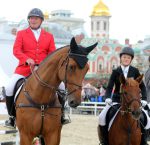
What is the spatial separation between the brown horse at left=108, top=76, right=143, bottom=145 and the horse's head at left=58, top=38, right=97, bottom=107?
3.70 ft

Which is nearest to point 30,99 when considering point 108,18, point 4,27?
point 4,27

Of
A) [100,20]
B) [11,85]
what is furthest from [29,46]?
[100,20]

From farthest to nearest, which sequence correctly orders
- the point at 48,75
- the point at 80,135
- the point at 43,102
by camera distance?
the point at 80,135
the point at 43,102
the point at 48,75

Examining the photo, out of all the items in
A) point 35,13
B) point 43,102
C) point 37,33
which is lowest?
point 43,102

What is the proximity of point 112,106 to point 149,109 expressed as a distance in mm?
1189

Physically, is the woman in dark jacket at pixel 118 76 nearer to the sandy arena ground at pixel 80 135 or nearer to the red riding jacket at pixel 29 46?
the red riding jacket at pixel 29 46

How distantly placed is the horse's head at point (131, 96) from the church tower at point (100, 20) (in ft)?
396

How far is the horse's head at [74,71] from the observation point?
6203 mm

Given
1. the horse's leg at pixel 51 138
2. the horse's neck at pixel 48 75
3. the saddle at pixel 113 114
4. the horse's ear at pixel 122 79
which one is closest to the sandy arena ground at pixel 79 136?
the saddle at pixel 113 114

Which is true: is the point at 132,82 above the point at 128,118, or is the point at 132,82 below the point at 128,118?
above

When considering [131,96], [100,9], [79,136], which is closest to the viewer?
[131,96]

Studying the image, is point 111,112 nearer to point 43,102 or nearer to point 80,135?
point 43,102

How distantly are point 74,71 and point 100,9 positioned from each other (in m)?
124

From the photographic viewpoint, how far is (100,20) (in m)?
131
